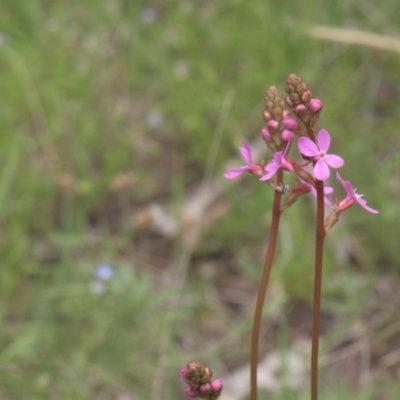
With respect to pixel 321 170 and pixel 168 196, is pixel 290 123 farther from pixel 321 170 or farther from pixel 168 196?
pixel 168 196

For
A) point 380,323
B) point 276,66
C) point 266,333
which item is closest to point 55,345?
point 266,333

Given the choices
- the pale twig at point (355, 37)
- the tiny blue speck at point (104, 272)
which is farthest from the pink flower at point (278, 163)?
the pale twig at point (355, 37)

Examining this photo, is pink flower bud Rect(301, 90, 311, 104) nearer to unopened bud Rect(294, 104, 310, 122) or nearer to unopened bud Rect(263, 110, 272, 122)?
unopened bud Rect(294, 104, 310, 122)

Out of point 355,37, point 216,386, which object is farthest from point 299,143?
point 355,37

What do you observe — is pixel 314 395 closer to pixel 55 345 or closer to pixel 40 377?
pixel 40 377

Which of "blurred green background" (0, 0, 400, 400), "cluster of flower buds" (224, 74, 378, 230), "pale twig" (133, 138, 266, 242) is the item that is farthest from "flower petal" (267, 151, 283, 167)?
"pale twig" (133, 138, 266, 242)
